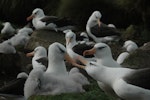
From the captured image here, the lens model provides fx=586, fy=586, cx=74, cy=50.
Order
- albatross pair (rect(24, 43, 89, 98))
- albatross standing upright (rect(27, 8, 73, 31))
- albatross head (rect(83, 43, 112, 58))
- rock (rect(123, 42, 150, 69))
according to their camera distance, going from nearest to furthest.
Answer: albatross pair (rect(24, 43, 89, 98)), albatross head (rect(83, 43, 112, 58)), rock (rect(123, 42, 150, 69)), albatross standing upright (rect(27, 8, 73, 31))

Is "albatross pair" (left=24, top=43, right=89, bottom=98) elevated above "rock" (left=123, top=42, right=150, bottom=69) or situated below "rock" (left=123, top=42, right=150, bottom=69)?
below

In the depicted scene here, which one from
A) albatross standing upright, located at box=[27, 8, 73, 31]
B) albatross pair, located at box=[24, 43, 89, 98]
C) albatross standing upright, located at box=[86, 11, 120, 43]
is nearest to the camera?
albatross pair, located at box=[24, 43, 89, 98]

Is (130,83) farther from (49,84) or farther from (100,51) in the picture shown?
(100,51)

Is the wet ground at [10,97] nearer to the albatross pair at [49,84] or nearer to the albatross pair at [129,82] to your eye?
the albatross pair at [49,84]

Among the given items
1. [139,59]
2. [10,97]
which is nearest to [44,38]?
[139,59]

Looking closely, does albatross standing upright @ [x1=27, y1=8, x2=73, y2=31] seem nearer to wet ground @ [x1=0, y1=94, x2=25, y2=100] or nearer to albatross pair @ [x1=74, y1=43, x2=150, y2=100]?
wet ground @ [x1=0, y1=94, x2=25, y2=100]

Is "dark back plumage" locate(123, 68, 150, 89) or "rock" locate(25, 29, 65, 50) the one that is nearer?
"dark back plumage" locate(123, 68, 150, 89)

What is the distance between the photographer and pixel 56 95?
7.94m

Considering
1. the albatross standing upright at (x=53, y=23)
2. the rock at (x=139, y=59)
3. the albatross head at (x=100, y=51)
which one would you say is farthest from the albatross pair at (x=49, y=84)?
the albatross standing upright at (x=53, y=23)

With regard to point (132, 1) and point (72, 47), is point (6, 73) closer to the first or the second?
point (72, 47)

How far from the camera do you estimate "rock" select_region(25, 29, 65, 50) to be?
1512 cm

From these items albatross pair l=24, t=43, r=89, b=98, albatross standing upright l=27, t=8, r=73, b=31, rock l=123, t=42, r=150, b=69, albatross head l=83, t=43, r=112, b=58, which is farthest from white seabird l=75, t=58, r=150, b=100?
albatross standing upright l=27, t=8, r=73, b=31

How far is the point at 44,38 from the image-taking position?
15.6 metres

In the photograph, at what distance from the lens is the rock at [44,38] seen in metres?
15.1
